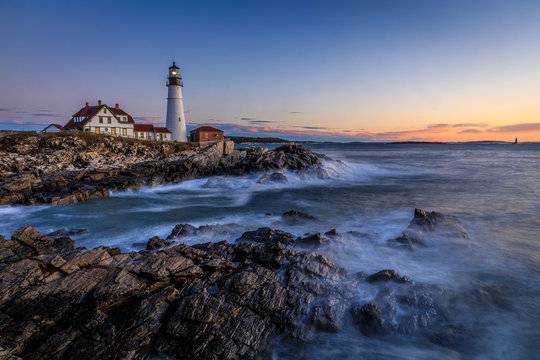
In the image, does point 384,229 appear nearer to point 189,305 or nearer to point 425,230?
point 425,230

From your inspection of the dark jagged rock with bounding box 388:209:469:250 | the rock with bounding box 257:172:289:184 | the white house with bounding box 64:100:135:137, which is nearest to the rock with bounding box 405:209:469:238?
the dark jagged rock with bounding box 388:209:469:250

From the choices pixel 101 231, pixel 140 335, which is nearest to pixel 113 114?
pixel 101 231

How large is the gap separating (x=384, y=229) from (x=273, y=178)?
40.9 ft

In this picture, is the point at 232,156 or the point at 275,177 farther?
the point at 232,156

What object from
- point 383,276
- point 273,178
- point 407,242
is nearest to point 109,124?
point 273,178

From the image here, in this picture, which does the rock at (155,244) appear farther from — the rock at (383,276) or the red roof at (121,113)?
the red roof at (121,113)

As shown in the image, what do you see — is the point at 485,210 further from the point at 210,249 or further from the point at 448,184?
the point at 210,249

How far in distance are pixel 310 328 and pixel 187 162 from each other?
2031 cm

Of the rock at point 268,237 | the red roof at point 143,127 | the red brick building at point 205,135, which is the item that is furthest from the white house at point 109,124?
the rock at point 268,237

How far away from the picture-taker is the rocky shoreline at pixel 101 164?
15.8m

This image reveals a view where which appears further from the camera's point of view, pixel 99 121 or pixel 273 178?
pixel 99 121

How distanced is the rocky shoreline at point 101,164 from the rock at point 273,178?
75.4 inches

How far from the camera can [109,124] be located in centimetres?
3641

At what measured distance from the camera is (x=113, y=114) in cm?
3684
